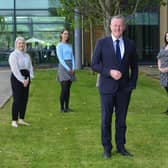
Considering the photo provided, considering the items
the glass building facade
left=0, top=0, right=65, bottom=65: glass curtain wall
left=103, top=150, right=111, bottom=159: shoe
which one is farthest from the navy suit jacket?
left=0, top=0, right=65, bottom=65: glass curtain wall

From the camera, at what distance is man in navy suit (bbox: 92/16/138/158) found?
25.3 feet

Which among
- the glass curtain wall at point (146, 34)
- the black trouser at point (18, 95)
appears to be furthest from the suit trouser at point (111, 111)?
the glass curtain wall at point (146, 34)

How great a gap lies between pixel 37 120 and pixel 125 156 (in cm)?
422

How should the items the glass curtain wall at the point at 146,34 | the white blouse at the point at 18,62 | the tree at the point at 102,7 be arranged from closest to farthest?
the white blouse at the point at 18,62, the tree at the point at 102,7, the glass curtain wall at the point at 146,34

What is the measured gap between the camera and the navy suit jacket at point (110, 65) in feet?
25.4

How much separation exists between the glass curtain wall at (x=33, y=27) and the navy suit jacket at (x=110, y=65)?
30.7 m

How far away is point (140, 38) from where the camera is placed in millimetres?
39406

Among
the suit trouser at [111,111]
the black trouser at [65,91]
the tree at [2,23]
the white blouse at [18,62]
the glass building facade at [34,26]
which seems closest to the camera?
the suit trouser at [111,111]

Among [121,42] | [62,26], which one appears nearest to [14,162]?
[121,42]

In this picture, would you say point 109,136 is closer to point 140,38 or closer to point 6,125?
point 6,125

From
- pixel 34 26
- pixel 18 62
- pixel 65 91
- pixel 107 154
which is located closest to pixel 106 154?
pixel 107 154

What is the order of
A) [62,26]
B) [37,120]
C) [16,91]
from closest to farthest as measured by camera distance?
[16,91] → [37,120] → [62,26]

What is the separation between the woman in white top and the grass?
47cm

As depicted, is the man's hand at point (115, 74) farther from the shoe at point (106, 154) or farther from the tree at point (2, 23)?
the tree at point (2, 23)
